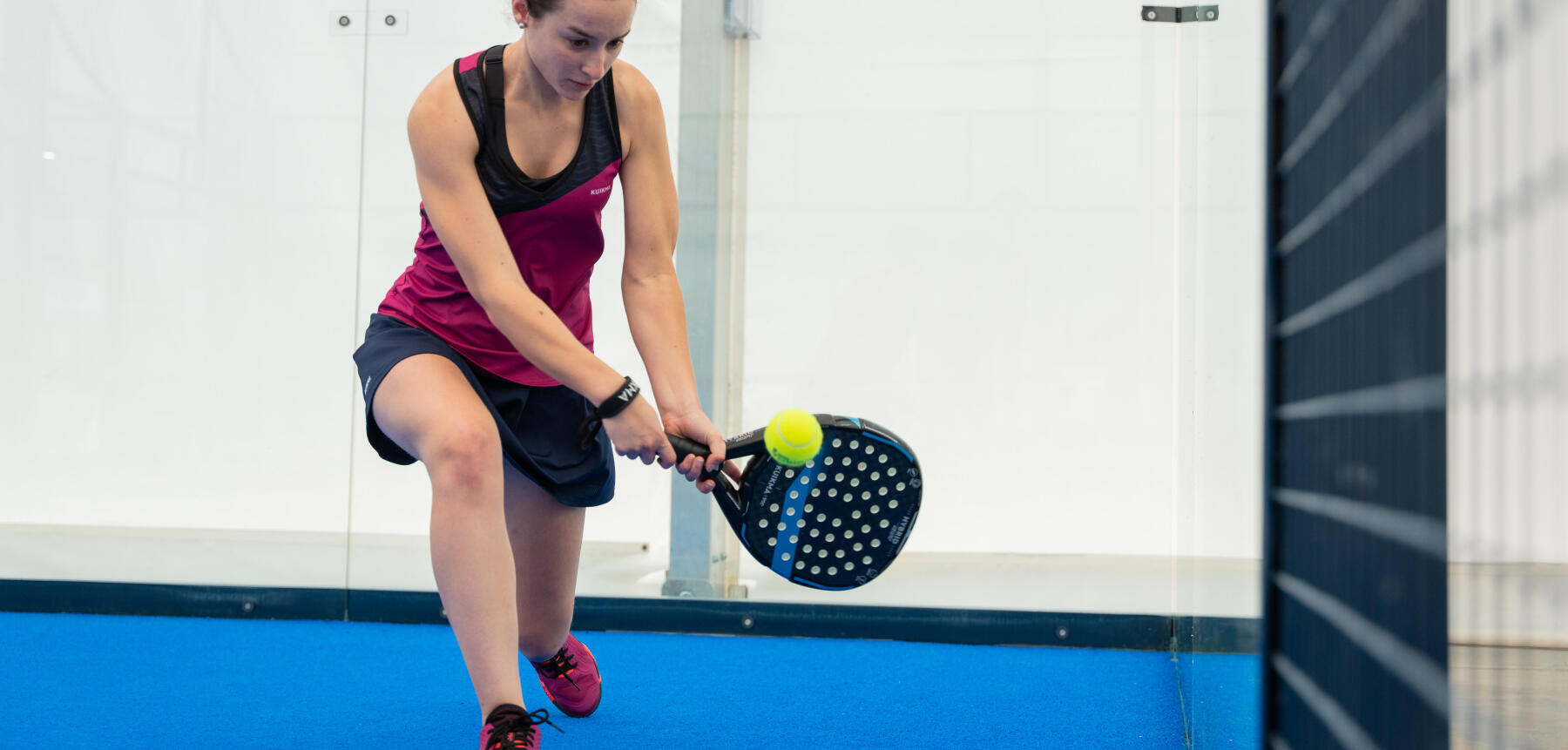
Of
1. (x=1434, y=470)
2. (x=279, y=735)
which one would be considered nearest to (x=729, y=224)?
(x=279, y=735)

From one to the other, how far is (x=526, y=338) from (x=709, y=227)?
1.55 m

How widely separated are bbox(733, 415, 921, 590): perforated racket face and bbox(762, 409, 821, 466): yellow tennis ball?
7 centimetres

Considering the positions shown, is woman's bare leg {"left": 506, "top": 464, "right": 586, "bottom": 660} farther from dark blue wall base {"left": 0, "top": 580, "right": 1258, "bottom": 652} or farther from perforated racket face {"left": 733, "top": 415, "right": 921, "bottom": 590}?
dark blue wall base {"left": 0, "top": 580, "right": 1258, "bottom": 652}

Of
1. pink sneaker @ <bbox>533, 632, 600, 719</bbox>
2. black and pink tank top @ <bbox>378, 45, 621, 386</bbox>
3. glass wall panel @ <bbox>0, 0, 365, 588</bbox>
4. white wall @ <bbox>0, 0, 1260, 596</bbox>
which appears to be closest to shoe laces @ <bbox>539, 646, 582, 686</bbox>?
pink sneaker @ <bbox>533, 632, 600, 719</bbox>

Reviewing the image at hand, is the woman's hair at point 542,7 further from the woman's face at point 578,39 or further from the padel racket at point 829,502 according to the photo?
the padel racket at point 829,502

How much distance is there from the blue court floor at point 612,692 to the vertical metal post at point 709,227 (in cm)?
26

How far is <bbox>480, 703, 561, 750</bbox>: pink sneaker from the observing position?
5.51ft

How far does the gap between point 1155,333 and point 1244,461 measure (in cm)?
181

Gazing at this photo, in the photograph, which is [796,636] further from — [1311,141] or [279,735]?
[1311,141]

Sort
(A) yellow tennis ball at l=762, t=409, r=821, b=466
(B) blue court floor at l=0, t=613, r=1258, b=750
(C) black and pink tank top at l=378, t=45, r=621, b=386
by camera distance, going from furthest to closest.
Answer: (B) blue court floor at l=0, t=613, r=1258, b=750 < (C) black and pink tank top at l=378, t=45, r=621, b=386 < (A) yellow tennis ball at l=762, t=409, r=821, b=466

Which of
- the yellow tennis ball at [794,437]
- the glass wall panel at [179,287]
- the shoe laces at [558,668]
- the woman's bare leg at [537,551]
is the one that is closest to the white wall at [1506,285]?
the yellow tennis ball at [794,437]

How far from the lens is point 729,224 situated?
11.2 feet

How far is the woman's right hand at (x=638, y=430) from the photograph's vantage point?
184 cm

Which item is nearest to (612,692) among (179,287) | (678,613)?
(678,613)
